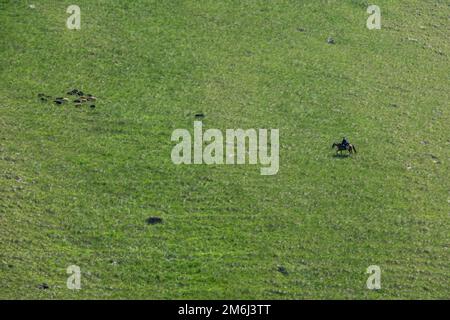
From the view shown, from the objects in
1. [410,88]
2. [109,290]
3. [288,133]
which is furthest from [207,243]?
[410,88]

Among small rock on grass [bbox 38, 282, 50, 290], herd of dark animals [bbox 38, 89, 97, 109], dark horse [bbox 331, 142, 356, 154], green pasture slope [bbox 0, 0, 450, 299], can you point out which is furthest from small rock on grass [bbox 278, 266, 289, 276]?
herd of dark animals [bbox 38, 89, 97, 109]

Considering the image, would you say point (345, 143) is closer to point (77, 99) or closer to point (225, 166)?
point (225, 166)

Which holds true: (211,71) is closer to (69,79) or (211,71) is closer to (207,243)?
(69,79)

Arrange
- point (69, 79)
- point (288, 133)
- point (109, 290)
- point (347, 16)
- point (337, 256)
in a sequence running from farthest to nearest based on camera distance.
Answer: point (347, 16) < point (69, 79) < point (288, 133) < point (337, 256) < point (109, 290)

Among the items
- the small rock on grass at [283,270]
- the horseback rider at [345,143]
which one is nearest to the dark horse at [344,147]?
the horseback rider at [345,143]

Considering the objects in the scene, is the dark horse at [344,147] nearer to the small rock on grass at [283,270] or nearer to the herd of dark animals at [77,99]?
the small rock on grass at [283,270]

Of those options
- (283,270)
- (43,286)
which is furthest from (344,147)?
(43,286)

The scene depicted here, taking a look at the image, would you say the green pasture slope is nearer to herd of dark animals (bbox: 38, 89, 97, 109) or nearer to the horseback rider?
herd of dark animals (bbox: 38, 89, 97, 109)

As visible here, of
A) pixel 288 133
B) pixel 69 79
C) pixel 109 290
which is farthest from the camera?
pixel 69 79
